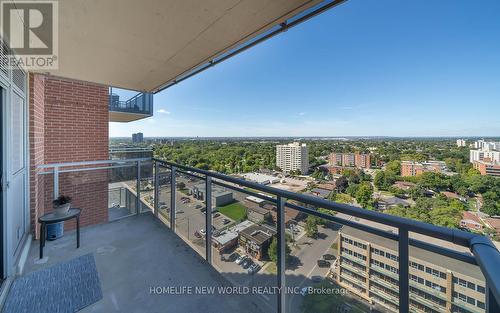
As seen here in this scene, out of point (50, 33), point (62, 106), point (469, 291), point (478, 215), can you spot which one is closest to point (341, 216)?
point (469, 291)

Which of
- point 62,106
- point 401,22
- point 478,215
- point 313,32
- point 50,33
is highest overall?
point 401,22

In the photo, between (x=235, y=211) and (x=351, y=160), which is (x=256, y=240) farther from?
(x=351, y=160)

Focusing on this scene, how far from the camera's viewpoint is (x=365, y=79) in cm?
1859

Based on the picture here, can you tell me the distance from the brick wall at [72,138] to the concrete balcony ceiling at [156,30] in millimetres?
934

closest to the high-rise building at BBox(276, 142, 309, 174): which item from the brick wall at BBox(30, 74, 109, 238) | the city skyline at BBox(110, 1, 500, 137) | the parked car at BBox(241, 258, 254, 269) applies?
the city skyline at BBox(110, 1, 500, 137)

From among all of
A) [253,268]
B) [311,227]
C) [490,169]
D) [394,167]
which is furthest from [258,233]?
[394,167]

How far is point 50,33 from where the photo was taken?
6.68ft

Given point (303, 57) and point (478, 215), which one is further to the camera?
point (303, 57)

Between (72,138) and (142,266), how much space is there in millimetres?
3028

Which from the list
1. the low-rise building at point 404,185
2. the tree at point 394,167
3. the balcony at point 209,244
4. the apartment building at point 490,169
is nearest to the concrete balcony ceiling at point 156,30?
the balcony at point 209,244

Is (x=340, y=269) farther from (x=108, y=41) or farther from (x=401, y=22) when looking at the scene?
(x=401, y=22)

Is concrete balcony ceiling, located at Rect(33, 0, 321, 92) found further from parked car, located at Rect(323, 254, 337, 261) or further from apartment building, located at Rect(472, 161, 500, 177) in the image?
apartment building, located at Rect(472, 161, 500, 177)

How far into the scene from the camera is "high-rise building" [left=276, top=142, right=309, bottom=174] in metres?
26.2

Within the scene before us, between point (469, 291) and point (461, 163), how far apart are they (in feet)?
70.1
